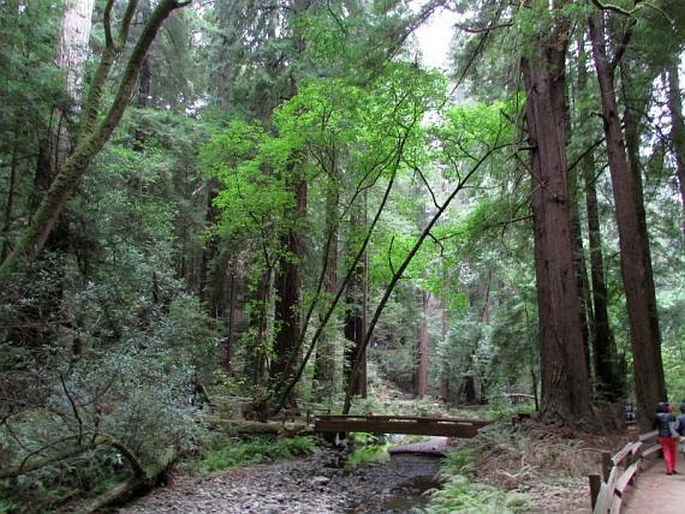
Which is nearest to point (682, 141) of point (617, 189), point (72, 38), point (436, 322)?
point (617, 189)

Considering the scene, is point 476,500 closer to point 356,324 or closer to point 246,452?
point 246,452

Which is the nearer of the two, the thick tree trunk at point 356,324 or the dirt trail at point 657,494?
the dirt trail at point 657,494

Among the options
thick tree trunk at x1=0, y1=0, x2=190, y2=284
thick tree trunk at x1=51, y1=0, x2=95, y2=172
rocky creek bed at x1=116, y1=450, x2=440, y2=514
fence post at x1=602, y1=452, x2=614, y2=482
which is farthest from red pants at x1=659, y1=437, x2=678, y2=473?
thick tree trunk at x1=51, y1=0, x2=95, y2=172

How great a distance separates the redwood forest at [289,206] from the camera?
26.2ft

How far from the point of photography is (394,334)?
3341 centimetres

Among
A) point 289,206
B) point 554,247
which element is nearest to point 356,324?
point 289,206

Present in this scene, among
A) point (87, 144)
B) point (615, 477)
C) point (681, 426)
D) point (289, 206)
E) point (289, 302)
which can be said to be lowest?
point (615, 477)

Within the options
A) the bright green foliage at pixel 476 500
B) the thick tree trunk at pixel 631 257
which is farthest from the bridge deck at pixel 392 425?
the bright green foliage at pixel 476 500

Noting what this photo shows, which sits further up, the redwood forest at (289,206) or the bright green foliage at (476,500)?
the redwood forest at (289,206)

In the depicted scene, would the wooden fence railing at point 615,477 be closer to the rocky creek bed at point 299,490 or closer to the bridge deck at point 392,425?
the rocky creek bed at point 299,490

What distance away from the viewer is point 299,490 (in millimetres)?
9961

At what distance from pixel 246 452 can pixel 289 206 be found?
6.26 metres

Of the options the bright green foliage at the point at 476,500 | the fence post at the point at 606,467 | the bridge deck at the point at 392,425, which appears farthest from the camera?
the bridge deck at the point at 392,425

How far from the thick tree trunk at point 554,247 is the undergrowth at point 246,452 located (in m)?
6.08
